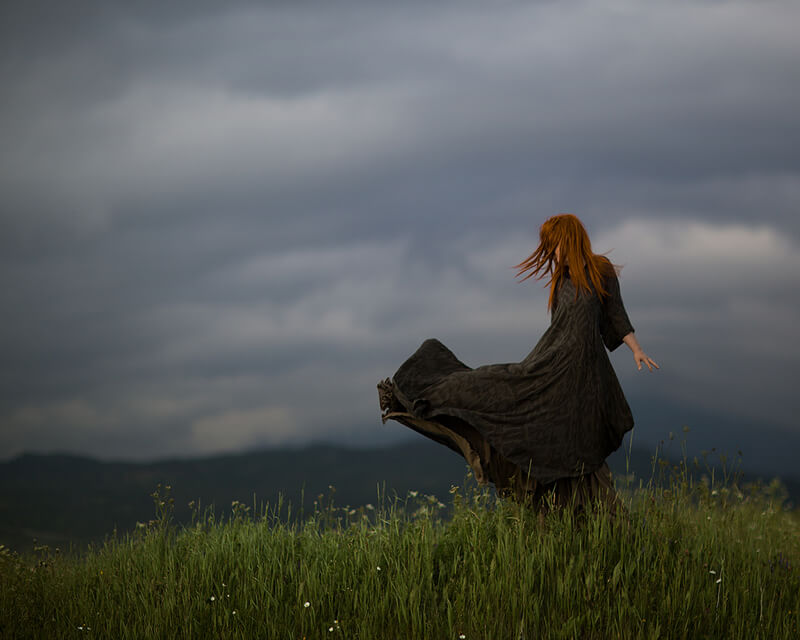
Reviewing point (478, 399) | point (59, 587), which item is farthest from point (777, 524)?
point (59, 587)

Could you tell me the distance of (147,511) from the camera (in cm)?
774

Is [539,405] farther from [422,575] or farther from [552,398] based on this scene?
[422,575]

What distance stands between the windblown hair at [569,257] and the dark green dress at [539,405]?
12 cm

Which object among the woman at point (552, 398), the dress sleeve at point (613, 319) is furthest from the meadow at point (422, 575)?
the dress sleeve at point (613, 319)

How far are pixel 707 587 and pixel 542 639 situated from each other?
1688 mm

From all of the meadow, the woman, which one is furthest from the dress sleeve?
the meadow

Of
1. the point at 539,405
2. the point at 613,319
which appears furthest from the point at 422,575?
the point at 613,319

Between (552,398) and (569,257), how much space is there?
1.51 metres

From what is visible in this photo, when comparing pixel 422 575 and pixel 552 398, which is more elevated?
pixel 552 398

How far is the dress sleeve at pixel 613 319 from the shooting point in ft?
24.4

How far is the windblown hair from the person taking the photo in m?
7.40

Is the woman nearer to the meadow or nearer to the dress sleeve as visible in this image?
the dress sleeve

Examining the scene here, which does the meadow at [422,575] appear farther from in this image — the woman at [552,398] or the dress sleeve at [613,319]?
the dress sleeve at [613,319]

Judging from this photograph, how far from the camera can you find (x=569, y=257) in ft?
24.5
